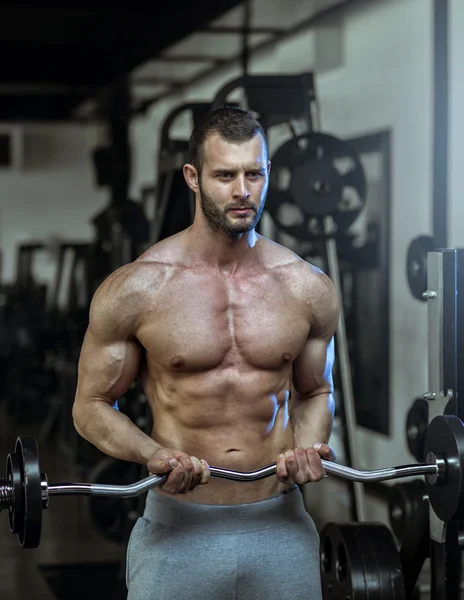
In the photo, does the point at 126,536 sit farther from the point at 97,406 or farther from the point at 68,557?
→ the point at 97,406

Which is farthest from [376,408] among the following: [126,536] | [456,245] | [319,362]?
[319,362]

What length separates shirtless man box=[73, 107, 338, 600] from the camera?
1.97 metres

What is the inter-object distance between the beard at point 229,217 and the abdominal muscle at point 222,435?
303 mm

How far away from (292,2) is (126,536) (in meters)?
2.90

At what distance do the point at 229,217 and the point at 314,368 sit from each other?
0.38 metres

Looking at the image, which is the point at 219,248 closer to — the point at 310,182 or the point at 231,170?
the point at 231,170

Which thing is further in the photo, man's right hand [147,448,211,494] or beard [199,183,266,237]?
beard [199,183,266,237]

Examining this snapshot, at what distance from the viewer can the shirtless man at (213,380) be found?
1.97 metres

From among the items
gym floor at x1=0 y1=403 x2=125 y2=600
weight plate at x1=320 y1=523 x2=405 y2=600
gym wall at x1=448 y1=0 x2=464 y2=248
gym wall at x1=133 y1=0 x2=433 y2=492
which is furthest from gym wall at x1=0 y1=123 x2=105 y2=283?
weight plate at x1=320 y1=523 x2=405 y2=600

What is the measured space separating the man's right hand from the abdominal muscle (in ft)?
0.61

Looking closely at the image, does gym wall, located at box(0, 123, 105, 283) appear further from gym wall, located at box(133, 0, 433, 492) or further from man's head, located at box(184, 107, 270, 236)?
man's head, located at box(184, 107, 270, 236)

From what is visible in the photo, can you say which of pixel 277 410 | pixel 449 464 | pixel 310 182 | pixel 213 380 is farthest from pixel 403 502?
pixel 213 380

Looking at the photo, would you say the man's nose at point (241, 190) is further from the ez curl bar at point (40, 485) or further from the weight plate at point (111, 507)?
the weight plate at point (111, 507)

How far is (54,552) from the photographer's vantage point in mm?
4234
